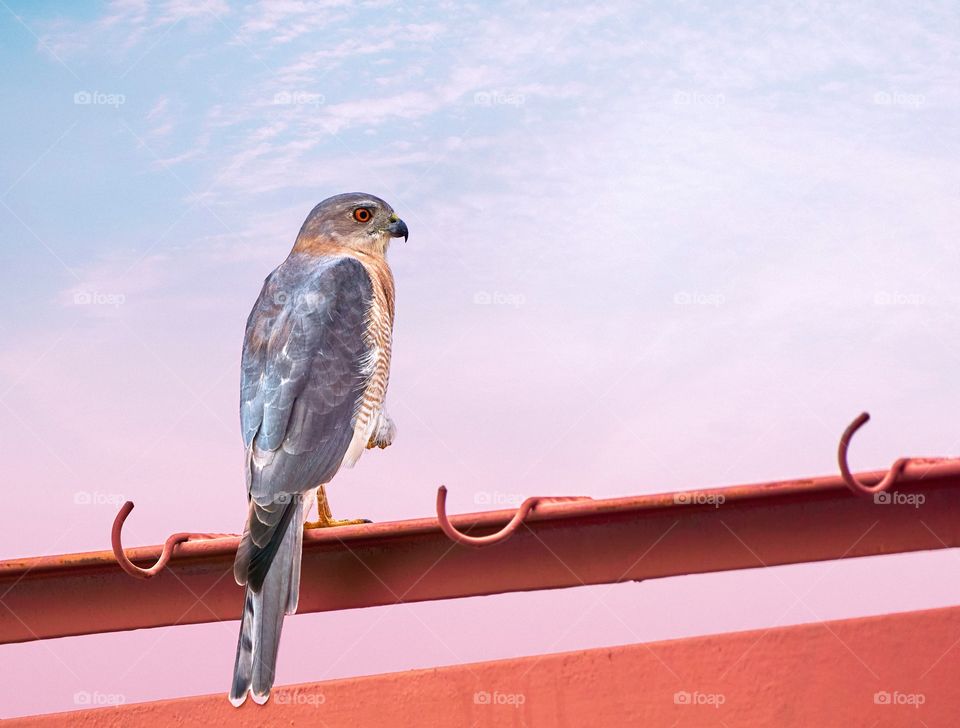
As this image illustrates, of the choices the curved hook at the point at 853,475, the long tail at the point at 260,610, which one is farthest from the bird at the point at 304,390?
the curved hook at the point at 853,475

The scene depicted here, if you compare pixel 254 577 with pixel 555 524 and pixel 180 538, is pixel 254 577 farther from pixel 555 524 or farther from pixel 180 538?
pixel 555 524

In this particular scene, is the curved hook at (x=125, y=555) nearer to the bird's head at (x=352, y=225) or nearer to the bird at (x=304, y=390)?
the bird at (x=304, y=390)

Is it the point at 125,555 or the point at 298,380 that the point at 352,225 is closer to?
the point at 298,380

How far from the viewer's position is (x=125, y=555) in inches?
89.8

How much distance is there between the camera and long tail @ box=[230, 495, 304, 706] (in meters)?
2.38

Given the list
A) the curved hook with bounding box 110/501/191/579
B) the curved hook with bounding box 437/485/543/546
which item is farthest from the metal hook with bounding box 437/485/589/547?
the curved hook with bounding box 110/501/191/579

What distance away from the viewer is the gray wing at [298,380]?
2871mm

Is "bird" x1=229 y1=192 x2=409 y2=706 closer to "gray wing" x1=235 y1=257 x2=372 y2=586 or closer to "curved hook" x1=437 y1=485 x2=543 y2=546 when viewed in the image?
"gray wing" x1=235 y1=257 x2=372 y2=586

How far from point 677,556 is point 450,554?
1.77 feet

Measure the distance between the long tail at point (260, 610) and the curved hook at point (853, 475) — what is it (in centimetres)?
136

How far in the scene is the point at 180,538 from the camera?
7.72 ft

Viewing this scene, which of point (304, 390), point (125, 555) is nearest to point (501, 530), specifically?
point (125, 555)

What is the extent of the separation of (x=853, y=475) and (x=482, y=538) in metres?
0.84

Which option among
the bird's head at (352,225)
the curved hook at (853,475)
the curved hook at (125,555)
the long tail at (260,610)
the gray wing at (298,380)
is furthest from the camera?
the bird's head at (352,225)
